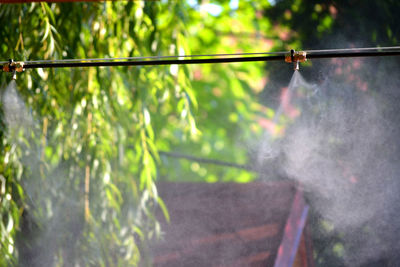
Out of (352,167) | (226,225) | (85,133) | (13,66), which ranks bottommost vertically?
(226,225)

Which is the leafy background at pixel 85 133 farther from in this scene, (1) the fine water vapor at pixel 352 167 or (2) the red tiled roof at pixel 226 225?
(2) the red tiled roof at pixel 226 225

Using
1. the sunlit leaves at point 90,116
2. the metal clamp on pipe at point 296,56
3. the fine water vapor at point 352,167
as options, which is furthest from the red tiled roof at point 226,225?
the metal clamp on pipe at point 296,56

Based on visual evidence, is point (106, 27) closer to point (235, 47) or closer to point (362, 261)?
point (362, 261)

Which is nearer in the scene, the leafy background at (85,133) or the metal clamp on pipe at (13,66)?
the metal clamp on pipe at (13,66)

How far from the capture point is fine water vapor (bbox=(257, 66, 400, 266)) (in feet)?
8.84

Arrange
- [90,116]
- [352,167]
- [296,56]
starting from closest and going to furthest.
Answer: [296,56]
[90,116]
[352,167]

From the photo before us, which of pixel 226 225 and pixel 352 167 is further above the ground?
pixel 352 167

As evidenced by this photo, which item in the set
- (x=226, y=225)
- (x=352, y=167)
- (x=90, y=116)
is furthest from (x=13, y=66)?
(x=352, y=167)

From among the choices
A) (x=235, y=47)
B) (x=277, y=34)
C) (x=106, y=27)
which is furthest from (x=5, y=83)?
(x=235, y=47)

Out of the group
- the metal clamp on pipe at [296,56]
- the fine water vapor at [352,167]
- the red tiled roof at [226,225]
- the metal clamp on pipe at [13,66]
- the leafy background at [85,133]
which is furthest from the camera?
the red tiled roof at [226,225]

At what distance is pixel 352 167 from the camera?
2.85 meters

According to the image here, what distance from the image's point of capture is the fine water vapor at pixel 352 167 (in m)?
2.69

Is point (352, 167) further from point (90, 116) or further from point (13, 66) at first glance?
point (13, 66)

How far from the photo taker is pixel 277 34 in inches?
167
